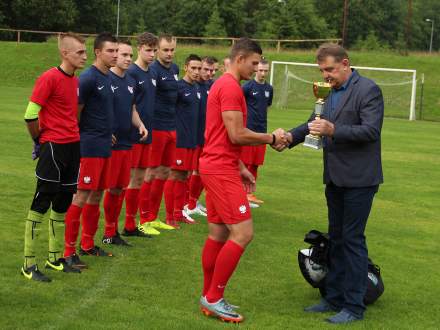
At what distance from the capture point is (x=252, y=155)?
505 inches

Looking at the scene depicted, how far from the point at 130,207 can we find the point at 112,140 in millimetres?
1550

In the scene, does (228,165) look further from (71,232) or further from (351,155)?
(71,232)

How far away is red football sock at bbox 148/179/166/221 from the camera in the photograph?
10.1 meters

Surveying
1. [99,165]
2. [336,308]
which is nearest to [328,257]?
[336,308]

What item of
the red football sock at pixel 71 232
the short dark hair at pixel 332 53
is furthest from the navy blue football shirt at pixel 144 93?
the short dark hair at pixel 332 53

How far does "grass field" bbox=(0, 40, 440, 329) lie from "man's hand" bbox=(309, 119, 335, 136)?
1670 mm

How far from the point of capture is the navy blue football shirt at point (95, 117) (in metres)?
7.93

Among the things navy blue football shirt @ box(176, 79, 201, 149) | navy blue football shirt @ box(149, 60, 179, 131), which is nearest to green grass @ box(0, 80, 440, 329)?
navy blue football shirt @ box(176, 79, 201, 149)

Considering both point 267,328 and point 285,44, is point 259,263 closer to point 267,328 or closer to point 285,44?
point 267,328

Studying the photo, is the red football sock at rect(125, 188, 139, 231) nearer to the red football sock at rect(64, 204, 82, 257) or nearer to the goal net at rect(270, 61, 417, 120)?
the red football sock at rect(64, 204, 82, 257)

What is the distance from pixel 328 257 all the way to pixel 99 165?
2.74 meters

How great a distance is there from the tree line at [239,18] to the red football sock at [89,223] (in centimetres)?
6331

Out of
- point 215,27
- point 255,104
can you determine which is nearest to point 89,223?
point 255,104

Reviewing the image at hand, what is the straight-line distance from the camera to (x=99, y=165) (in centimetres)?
805
